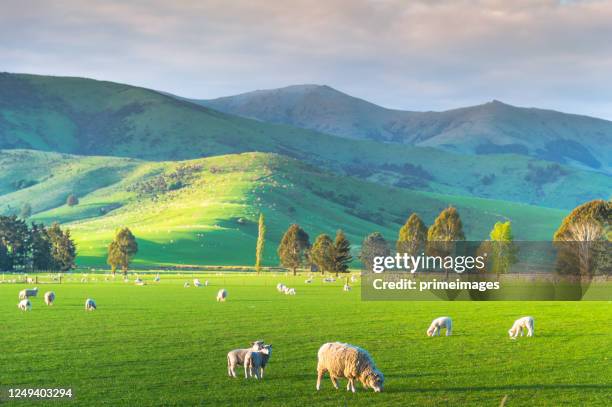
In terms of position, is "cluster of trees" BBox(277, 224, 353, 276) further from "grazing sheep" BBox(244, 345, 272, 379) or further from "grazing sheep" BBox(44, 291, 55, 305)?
"grazing sheep" BBox(244, 345, 272, 379)

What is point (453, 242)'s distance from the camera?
116812mm

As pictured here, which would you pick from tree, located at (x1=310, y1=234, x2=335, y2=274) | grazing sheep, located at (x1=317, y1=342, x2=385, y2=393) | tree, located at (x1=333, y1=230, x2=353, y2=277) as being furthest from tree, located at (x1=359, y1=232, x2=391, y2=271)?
grazing sheep, located at (x1=317, y1=342, x2=385, y2=393)

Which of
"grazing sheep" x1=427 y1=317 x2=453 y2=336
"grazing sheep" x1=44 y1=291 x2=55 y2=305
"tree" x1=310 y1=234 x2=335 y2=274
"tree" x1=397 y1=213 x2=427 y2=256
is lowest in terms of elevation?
"grazing sheep" x1=44 y1=291 x2=55 y2=305

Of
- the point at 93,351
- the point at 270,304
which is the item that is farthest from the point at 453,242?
the point at 93,351

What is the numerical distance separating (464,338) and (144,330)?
60.5 feet

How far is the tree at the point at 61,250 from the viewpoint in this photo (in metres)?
151

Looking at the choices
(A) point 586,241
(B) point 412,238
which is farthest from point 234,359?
(B) point 412,238

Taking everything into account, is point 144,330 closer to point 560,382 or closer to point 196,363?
point 196,363

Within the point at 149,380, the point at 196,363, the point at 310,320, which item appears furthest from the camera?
the point at 310,320

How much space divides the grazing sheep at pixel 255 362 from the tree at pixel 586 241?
226ft

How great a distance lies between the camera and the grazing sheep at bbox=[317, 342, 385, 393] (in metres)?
24.3

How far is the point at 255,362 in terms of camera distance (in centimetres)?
2656

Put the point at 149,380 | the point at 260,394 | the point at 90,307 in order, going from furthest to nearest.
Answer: the point at 90,307, the point at 149,380, the point at 260,394
